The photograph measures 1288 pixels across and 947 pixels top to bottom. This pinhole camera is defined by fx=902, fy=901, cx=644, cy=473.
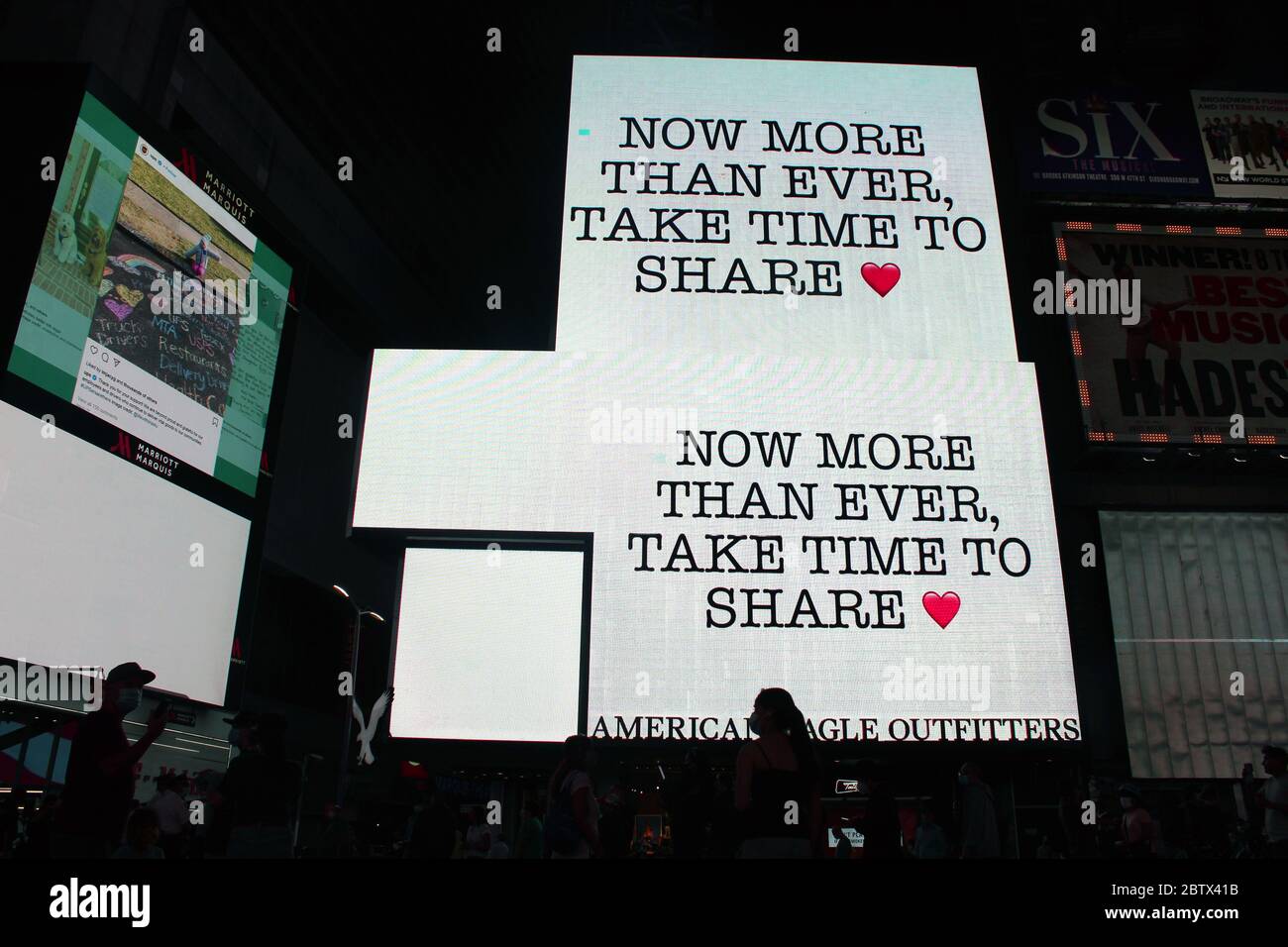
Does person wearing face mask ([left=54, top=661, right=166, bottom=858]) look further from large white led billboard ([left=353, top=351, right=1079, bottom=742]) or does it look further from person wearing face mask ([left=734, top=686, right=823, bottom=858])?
large white led billboard ([left=353, top=351, right=1079, bottom=742])

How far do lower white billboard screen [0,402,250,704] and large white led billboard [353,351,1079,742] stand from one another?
10.4 ft

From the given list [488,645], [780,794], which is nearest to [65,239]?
[488,645]

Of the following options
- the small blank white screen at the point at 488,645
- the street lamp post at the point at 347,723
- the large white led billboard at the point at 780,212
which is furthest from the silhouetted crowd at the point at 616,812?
the large white led billboard at the point at 780,212

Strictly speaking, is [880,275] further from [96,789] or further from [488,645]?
[96,789]

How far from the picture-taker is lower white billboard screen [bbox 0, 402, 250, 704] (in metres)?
8.45

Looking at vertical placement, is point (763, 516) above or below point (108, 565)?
above

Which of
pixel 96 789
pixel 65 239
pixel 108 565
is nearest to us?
pixel 96 789

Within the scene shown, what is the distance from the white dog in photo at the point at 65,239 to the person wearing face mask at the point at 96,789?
657cm

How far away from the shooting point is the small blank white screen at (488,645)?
7.84m

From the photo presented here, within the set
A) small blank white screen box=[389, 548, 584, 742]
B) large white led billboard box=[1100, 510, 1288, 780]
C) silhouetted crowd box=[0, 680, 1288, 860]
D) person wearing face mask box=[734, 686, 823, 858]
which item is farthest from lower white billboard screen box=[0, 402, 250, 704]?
large white led billboard box=[1100, 510, 1288, 780]

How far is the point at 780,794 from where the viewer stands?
383cm

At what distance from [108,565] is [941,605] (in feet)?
27.7
